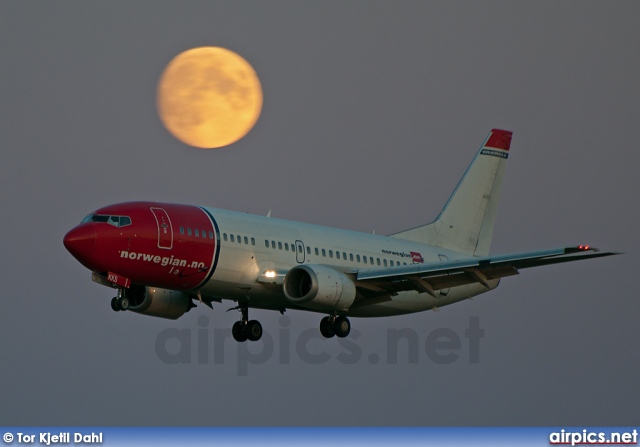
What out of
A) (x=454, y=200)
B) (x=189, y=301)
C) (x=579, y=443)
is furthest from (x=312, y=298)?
(x=454, y=200)

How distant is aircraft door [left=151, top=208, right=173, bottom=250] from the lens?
5406 cm

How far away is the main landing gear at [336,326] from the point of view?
6016cm

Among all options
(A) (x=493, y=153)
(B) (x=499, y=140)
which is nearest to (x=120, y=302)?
(A) (x=493, y=153)

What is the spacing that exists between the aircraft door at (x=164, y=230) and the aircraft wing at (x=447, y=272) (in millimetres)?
8470

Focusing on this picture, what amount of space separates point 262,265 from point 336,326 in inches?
192

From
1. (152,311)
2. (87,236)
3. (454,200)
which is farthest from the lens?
(454,200)

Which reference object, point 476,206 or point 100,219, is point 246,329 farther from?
point 476,206

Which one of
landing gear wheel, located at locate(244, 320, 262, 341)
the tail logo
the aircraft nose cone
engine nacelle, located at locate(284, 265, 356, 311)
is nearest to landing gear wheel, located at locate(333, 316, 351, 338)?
engine nacelle, located at locate(284, 265, 356, 311)

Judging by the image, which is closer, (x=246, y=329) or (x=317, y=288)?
(x=317, y=288)

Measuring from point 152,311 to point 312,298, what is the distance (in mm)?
7681

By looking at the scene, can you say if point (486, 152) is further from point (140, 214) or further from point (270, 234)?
point (140, 214)

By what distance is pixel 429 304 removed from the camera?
215ft

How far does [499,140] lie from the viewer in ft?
241

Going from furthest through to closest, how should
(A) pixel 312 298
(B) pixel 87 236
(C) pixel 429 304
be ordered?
(C) pixel 429 304, (A) pixel 312 298, (B) pixel 87 236
